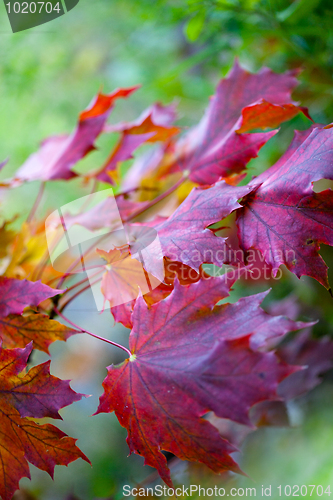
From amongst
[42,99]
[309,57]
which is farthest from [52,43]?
[309,57]

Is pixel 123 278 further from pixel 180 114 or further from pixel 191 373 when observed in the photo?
pixel 180 114

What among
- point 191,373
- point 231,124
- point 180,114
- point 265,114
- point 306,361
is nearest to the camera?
point 191,373

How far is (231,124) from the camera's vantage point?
20.9 inches

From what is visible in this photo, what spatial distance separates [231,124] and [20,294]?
0.39 m

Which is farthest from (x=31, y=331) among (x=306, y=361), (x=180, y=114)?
(x=180, y=114)

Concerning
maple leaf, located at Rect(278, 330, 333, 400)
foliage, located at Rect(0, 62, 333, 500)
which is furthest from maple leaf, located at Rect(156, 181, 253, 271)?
maple leaf, located at Rect(278, 330, 333, 400)

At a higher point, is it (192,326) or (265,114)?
(265,114)

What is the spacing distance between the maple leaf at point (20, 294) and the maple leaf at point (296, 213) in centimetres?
22

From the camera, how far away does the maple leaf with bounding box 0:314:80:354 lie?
380 millimetres

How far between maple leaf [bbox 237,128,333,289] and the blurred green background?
0.56 feet

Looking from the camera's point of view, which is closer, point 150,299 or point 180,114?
point 150,299

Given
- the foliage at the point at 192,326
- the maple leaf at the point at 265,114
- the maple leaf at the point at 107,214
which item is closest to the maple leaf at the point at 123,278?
the foliage at the point at 192,326

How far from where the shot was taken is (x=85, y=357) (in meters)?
1.03

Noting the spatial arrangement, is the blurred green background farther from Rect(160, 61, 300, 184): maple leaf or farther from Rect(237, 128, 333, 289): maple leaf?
Rect(237, 128, 333, 289): maple leaf
